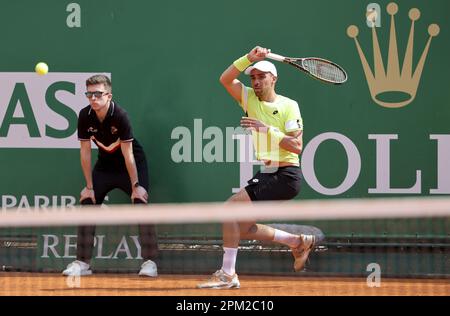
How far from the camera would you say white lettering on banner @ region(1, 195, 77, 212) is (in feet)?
26.4

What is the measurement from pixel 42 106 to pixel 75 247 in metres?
1.07

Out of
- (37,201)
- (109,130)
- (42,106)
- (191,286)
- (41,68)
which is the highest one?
(41,68)

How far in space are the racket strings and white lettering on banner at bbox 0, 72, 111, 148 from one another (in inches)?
70.3

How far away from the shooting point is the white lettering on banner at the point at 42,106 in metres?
8.01

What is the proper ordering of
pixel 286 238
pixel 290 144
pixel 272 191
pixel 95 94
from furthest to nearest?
pixel 95 94 < pixel 286 238 < pixel 272 191 < pixel 290 144

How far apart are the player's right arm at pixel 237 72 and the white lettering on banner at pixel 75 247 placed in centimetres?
145

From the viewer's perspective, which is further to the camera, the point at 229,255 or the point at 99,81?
the point at 99,81

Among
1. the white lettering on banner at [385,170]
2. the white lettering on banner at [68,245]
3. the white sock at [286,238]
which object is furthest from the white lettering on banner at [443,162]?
the white lettering on banner at [68,245]

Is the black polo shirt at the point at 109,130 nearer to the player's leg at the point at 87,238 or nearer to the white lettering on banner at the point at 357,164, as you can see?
the player's leg at the point at 87,238

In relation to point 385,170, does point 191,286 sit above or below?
below

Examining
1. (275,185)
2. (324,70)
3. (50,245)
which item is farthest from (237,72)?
(50,245)

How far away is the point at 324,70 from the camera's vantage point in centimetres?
738

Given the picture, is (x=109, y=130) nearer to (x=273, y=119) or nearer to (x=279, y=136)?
(x=273, y=119)

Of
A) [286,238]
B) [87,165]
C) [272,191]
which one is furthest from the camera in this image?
[87,165]
